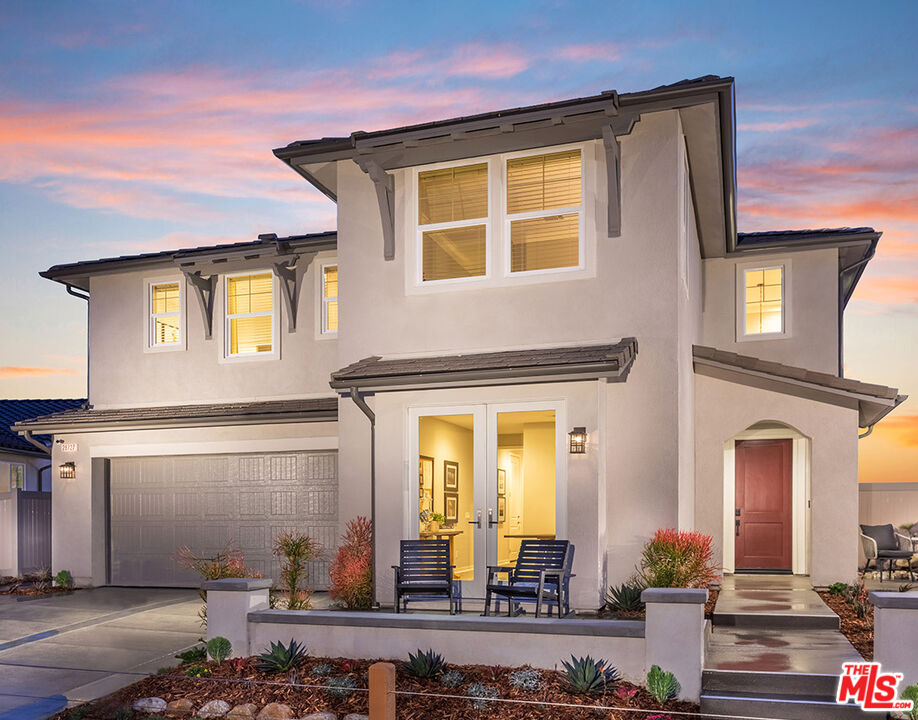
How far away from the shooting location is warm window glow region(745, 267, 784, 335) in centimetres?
1666

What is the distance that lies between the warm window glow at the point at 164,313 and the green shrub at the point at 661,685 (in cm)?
1175

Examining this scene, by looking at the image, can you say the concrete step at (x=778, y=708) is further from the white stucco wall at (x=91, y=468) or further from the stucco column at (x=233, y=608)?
the white stucco wall at (x=91, y=468)

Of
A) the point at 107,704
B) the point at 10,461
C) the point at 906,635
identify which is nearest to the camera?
the point at 906,635

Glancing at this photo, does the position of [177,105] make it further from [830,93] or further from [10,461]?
[830,93]

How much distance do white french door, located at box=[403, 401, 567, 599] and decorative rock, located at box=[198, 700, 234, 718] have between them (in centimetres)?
373

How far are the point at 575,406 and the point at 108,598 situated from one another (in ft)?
28.8

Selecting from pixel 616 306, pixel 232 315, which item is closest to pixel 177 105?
pixel 232 315

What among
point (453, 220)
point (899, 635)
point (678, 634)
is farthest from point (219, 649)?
point (899, 635)

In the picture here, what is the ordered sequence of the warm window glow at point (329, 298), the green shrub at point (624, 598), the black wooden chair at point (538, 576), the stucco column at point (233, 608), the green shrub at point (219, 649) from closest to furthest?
the green shrub at point (219, 649)
the stucco column at point (233, 608)
the black wooden chair at point (538, 576)
the green shrub at point (624, 598)
the warm window glow at point (329, 298)

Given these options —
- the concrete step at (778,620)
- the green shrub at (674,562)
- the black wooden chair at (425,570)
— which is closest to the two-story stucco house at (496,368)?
the green shrub at (674,562)

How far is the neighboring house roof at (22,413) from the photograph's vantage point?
2165cm

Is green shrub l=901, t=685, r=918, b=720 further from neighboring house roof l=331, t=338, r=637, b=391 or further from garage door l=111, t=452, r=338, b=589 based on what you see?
garage door l=111, t=452, r=338, b=589

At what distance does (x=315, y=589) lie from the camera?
15.0 meters

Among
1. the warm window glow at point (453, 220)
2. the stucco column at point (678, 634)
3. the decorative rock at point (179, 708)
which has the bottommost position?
the decorative rock at point (179, 708)
